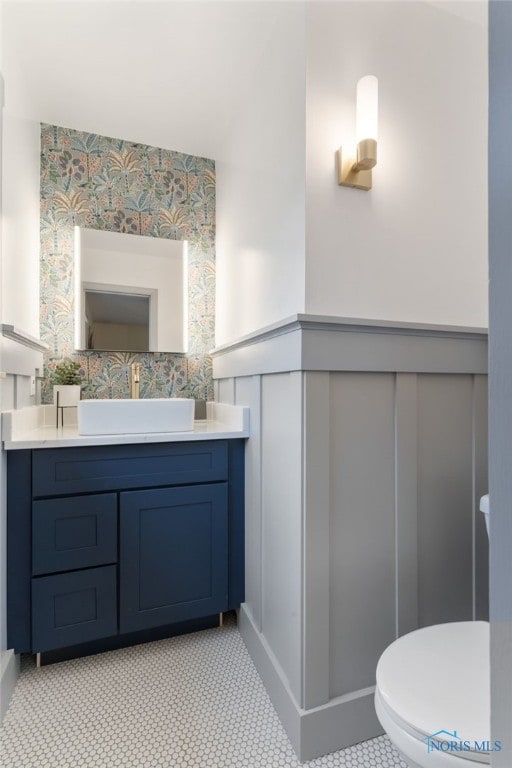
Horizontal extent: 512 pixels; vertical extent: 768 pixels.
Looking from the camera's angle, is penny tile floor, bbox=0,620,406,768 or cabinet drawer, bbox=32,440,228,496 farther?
cabinet drawer, bbox=32,440,228,496

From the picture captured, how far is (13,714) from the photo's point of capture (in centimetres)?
135

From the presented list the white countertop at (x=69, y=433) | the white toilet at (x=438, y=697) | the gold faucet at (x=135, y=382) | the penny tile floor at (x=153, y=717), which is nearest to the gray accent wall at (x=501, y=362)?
the white toilet at (x=438, y=697)

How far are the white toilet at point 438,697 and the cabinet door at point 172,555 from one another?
879 millimetres

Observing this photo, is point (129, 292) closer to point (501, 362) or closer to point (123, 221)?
point (123, 221)

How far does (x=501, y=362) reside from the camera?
37 centimetres

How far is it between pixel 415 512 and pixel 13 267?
1.78m

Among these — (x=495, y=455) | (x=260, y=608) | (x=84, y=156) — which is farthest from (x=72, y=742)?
(x=84, y=156)

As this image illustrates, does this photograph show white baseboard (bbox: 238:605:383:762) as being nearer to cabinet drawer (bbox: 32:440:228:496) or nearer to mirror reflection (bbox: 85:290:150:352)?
cabinet drawer (bbox: 32:440:228:496)

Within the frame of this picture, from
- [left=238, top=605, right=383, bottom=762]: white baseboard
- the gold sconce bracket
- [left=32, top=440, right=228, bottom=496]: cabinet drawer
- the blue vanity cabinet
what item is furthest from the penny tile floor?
the gold sconce bracket

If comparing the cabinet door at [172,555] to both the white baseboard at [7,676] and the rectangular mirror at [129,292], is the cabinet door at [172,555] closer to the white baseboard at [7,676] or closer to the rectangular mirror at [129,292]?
the white baseboard at [7,676]

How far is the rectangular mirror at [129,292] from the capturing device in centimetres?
211

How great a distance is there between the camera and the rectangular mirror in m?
2.11

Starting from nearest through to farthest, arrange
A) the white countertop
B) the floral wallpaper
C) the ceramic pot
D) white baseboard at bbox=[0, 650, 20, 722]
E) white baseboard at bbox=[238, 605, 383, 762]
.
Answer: white baseboard at bbox=[238, 605, 383, 762]
white baseboard at bbox=[0, 650, 20, 722]
the white countertop
the ceramic pot
the floral wallpaper

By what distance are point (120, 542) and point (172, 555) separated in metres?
0.22
